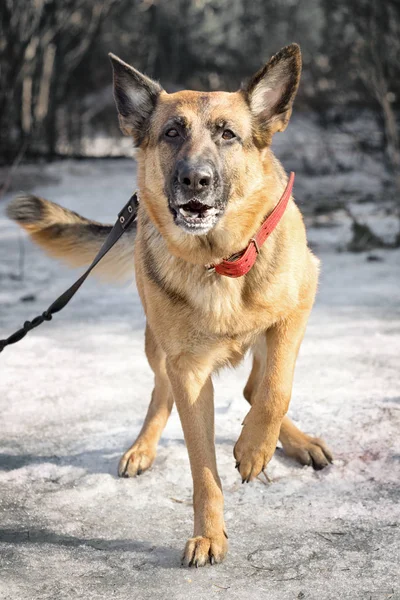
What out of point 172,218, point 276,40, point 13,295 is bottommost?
point 13,295

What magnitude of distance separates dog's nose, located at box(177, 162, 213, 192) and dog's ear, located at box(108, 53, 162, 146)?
0.62 m

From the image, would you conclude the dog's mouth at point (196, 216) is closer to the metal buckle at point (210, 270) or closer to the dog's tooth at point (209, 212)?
the dog's tooth at point (209, 212)

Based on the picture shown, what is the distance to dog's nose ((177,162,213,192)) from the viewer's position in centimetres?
306

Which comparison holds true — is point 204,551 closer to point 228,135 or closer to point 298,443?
point 298,443

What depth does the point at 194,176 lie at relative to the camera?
306cm

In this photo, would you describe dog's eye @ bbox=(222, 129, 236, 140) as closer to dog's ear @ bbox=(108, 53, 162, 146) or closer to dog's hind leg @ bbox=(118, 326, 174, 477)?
dog's ear @ bbox=(108, 53, 162, 146)

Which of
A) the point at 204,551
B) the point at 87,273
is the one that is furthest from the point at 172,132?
the point at 204,551

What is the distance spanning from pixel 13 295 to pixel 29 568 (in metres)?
4.83

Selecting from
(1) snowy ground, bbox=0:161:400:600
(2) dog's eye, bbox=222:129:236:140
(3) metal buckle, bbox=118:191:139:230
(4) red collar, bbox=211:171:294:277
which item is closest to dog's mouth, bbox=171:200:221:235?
(4) red collar, bbox=211:171:294:277

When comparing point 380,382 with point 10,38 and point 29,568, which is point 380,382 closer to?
point 29,568

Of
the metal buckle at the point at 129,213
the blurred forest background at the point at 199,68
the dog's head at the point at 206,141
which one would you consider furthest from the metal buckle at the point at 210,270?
the blurred forest background at the point at 199,68

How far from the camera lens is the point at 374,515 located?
10.2 feet

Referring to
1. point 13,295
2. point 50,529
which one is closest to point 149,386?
point 50,529

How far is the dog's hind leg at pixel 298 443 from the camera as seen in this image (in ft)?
11.9
